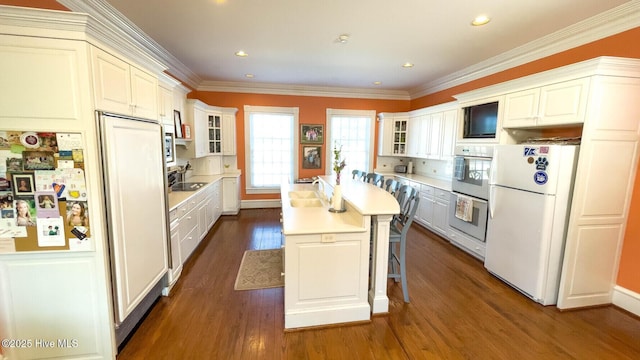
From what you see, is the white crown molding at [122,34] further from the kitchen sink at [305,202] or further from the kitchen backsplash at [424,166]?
the kitchen backsplash at [424,166]

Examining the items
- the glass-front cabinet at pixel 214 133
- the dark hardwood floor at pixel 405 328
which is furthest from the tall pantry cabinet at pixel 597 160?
the glass-front cabinet at pixel 214 133

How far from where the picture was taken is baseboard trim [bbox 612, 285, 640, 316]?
2.47m

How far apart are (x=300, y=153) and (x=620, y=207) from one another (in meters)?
4.99

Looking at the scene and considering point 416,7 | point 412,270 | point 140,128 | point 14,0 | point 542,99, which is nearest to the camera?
point 14,0

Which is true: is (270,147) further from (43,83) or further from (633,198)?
(633,198)

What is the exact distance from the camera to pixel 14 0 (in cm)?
178

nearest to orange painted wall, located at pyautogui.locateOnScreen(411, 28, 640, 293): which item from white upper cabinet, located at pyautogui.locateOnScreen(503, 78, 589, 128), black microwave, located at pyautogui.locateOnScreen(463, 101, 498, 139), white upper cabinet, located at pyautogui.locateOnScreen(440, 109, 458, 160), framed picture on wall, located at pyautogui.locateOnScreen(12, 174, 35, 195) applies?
white upper cabinet, located at pyautogui.locateOnScreen(503, 78, 589, 128)

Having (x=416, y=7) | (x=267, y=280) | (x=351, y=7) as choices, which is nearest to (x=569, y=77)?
(x=416, y=7)

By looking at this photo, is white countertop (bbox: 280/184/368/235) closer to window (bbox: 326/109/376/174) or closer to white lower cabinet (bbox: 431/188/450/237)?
white lower cabinet (bbox: 431/188/450/237)

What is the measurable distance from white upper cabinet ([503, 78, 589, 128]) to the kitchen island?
6.14 ft

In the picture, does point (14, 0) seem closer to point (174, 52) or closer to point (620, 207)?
point (174, 52)

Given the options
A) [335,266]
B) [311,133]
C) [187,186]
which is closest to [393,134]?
[311,133]

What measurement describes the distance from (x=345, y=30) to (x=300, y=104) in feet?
10.2

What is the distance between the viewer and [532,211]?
2.63 m
